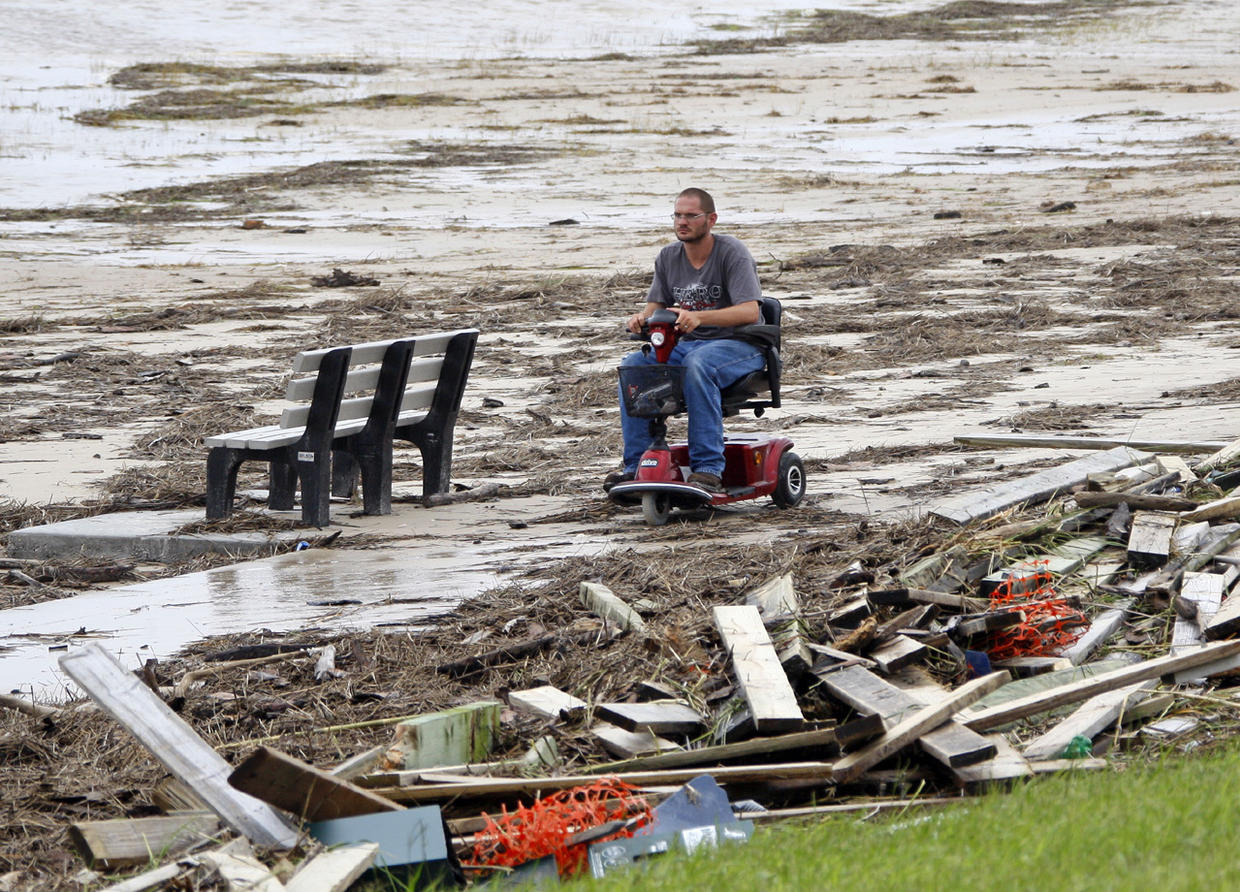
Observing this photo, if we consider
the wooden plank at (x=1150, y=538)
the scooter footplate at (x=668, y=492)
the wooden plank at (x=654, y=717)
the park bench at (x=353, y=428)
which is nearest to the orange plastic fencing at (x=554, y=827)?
the wooden plank at (x=654, y=717)

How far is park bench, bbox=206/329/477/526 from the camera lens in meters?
9.05

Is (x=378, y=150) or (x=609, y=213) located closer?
(x=609, y=213)

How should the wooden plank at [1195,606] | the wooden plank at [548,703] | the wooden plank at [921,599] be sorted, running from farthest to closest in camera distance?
the wooden plank at [921,599]
the wooden plank at [1195,606]
the wooden plank at [548,703]

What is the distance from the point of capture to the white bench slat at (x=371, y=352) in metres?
8.94

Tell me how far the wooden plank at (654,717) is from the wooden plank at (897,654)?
27.8 inches

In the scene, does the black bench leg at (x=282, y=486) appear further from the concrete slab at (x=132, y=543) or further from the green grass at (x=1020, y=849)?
the green grass at (x=1020, y=849)

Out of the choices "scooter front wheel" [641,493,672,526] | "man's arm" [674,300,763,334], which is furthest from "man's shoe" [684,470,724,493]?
"man's arm" [674,300,763,334]

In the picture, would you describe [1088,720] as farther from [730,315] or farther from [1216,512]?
[730,315]

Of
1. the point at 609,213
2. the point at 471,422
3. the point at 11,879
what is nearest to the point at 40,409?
the point at 471,422

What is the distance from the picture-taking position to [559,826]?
456 centimetres

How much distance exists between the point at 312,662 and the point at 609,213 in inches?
882

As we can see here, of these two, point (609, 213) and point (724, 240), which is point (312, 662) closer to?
point (724, 240)

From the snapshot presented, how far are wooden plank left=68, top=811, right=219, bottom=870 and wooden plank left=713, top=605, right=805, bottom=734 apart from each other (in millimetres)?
1608

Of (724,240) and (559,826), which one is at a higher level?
(724,240)
